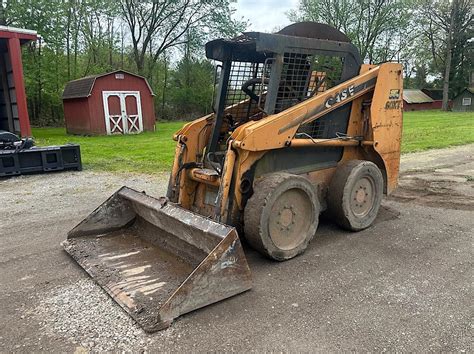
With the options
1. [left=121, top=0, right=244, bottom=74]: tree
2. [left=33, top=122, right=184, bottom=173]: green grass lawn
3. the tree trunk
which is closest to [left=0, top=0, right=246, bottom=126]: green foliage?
[left=121, top=0, right=244, bottom=74]: tree

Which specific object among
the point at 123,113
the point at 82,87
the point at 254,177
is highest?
the point at 82,87

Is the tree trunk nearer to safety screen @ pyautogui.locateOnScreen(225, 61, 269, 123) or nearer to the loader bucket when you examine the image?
safety screen @ pyautogui.locateOnScreen(225, 61, 269, 123)

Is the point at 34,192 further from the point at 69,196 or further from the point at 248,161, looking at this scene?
the point at 248,161

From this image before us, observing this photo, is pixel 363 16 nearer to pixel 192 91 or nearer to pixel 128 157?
Answer: pixel 192 91

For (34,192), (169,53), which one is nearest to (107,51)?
(169,53)

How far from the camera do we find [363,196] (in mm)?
4762

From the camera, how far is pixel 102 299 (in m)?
3.23

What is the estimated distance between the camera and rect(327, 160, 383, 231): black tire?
4.49 metres

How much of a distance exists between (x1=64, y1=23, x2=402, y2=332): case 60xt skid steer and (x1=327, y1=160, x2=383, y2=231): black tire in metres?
0.01

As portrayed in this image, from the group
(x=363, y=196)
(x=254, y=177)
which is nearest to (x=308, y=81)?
(x=254, y=177)

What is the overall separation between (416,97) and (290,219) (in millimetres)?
45750

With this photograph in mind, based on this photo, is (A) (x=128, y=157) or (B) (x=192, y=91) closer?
(A) (x=128, y=157)

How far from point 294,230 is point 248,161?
2.74 feet

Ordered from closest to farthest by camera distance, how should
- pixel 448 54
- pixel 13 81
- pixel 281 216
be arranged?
pixel 281 216, pixel 13 81, pixel 448 54
